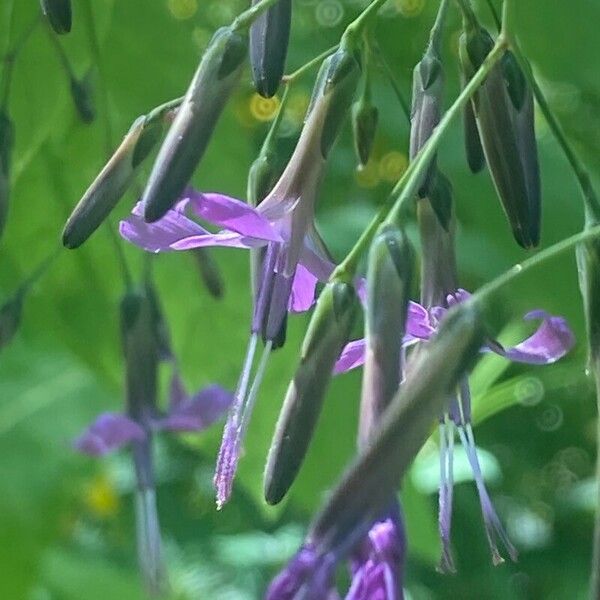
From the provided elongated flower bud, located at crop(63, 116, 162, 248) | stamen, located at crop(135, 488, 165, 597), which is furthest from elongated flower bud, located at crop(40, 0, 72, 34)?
stamen, located at crop(135, 488, 165, 597)

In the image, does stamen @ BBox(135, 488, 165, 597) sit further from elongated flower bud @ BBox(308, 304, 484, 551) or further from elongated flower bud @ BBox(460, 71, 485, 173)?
elongated flower bud @ BBox(308, 304, 484, 551)

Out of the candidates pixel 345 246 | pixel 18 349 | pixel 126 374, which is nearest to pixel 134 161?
pixel 126 374

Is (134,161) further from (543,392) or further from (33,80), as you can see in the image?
(543,392)

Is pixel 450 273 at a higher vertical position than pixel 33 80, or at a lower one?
lower

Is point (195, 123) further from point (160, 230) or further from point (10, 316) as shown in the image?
point (10, 316)

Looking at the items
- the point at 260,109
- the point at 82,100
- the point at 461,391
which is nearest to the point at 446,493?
the point at 461,391

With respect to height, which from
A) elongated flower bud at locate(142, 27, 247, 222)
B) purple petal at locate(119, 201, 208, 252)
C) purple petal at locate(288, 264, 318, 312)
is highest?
elongated flower bud at locate(142, 27, 247, 222)

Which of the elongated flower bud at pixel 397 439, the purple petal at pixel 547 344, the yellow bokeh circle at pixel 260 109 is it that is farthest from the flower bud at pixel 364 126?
the yellow bokeh circle at pixel 260 109

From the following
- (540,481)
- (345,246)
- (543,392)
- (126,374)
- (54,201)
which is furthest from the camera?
(540,481)
